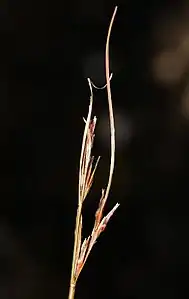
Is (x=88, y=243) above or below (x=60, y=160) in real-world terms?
below

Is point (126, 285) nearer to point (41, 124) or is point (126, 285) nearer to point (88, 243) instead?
point (41, 124)

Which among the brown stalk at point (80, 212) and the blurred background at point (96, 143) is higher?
the blurred background at point (96, 143)

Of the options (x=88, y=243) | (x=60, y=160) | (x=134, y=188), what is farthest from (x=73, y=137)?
(x=88, y=243)

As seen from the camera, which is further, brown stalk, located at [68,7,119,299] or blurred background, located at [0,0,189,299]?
blurred background, located at [0,0,189,299]

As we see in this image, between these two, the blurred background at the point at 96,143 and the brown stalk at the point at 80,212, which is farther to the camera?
the blurred background at the point at 96,143

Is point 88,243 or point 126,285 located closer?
point 88,243

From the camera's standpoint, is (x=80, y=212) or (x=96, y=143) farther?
(x=96, y=143)

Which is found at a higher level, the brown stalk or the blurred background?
the blurred background

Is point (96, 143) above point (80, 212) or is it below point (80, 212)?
above
